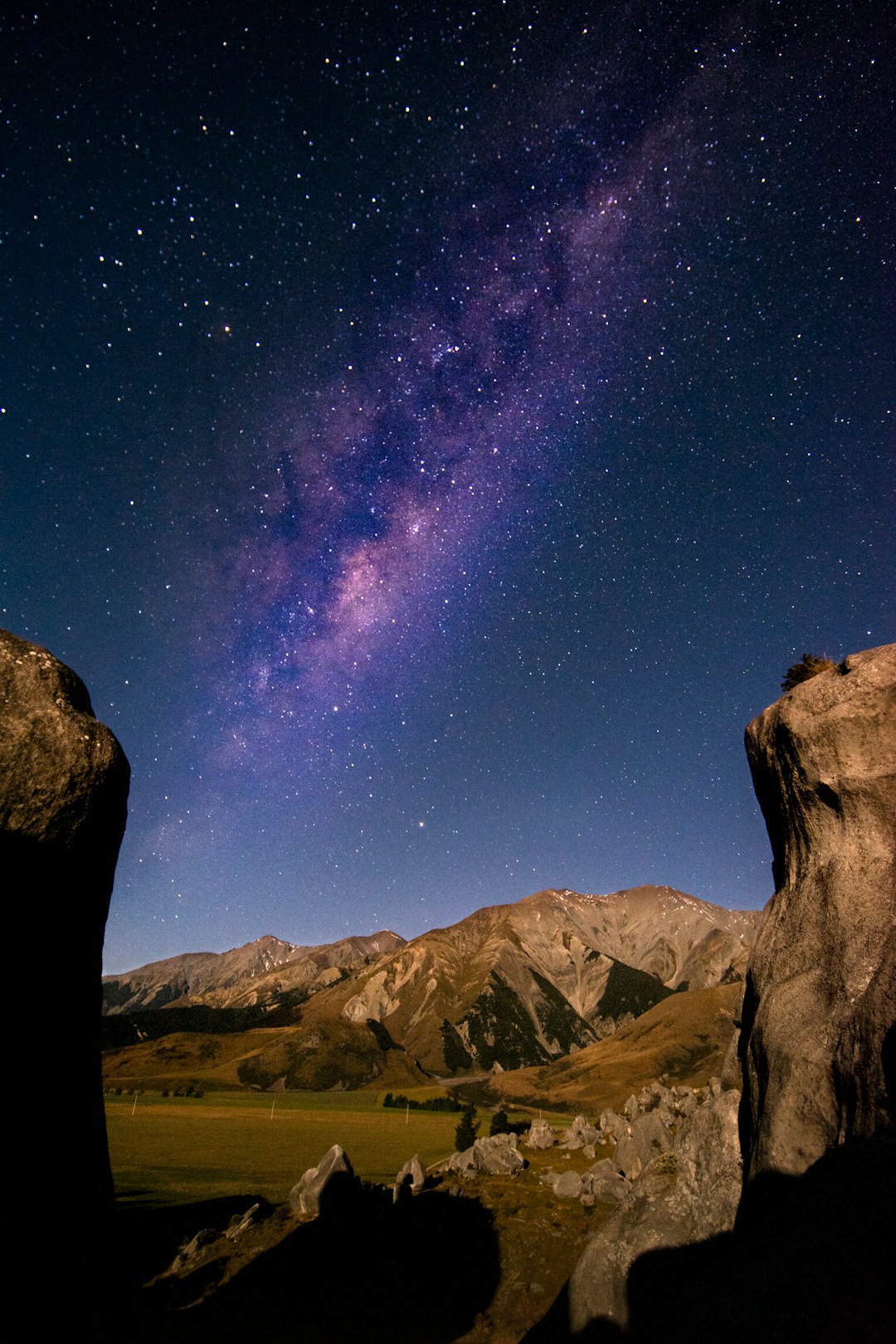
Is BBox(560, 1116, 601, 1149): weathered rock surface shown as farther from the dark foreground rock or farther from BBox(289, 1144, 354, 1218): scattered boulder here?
the dark foreground rock

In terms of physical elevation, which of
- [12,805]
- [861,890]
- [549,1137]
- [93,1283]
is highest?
[12,805]

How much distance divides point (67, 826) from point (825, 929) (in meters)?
13.7

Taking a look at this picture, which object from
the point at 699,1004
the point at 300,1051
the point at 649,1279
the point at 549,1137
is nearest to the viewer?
the point at 649,1279

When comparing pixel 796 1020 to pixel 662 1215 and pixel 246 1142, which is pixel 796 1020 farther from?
pixel 246 1142

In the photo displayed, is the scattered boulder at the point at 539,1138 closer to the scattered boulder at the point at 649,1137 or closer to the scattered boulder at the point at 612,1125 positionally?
the scattered boulder at the point at 612,1125

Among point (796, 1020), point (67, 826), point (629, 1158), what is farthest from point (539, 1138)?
point (67, 826)

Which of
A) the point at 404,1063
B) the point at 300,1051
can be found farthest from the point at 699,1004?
the point at 300,1051

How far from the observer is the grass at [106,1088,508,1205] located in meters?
34.2

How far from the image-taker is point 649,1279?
12156 mm

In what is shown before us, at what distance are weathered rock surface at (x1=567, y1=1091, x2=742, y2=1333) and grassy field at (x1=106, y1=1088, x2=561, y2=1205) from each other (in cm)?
2378

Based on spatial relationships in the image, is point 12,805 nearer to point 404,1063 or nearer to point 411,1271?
point 411,1271

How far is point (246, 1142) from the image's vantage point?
53.6 meters

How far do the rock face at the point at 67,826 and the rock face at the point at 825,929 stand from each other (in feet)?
34.3

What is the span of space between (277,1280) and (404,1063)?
17718 centimetres
